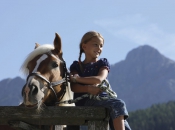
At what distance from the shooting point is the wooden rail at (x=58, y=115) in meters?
4.44

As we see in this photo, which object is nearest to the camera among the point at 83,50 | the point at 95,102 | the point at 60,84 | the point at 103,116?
the point at 103,116

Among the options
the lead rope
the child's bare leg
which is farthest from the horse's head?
the child's bare leg

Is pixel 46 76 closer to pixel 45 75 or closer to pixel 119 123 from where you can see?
pixel 45 75

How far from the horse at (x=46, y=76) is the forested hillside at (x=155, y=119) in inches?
6225

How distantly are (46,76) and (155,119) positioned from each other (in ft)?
Answer: 555

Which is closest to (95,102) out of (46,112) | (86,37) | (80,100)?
(80,100)

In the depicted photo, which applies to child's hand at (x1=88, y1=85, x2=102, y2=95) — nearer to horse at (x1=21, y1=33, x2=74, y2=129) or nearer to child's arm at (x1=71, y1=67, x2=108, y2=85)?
child's arm at (x1=71, y1=67, x2=108, y2=85)

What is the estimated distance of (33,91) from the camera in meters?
Result: 4.62

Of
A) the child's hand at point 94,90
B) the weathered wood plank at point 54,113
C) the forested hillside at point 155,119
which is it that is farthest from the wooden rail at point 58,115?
the forested hillside at point 155,119

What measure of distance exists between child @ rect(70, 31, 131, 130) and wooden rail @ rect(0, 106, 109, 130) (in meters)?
0.16

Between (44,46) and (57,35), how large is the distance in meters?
0.21

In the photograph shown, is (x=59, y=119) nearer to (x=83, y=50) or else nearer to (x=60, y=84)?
(x=60, y=84)

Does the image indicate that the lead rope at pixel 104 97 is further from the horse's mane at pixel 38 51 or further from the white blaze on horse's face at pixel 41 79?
the horse's mane at pixel 38 51

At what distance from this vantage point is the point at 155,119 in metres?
170
